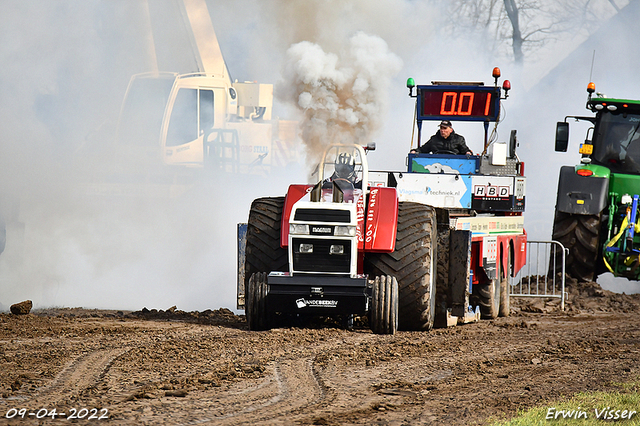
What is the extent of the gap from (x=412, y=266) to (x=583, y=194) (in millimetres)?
5252

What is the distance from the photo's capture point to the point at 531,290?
12.5 metres

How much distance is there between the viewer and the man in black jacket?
1142 centimetres

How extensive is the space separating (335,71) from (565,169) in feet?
28.4

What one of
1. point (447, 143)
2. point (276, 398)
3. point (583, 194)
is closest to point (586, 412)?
point (276, 398)

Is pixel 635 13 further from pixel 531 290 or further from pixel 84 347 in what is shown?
pixel 84 347

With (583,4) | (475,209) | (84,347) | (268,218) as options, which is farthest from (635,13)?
(84,347)

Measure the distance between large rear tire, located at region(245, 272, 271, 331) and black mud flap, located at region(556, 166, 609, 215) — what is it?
610 centimetres

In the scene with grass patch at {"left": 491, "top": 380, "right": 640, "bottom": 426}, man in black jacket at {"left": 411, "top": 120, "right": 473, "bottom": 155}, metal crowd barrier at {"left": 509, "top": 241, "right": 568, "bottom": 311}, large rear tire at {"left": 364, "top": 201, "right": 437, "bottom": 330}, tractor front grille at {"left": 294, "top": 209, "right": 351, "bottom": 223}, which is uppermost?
man in black jacket at {"left": 411, "top": 120, "right": 473, "bottom": 155}

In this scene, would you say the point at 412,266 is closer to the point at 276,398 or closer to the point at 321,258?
the point at 321,258

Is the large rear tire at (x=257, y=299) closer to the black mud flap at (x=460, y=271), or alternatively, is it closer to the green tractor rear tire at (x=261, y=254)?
the green tractor rear tire at (x=261, y=254)

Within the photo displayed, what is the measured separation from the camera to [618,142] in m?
12.2

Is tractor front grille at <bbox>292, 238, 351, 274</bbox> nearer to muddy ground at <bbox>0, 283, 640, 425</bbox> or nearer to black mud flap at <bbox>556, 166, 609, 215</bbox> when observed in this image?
muddy ground at <bbox>0, 283, 640, 425</bbox>

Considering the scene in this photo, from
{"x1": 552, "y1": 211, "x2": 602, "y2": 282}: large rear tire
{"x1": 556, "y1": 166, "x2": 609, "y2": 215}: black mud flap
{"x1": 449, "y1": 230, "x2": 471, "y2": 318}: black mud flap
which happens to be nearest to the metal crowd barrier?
{"x1": 552, "y1": 211, "x2": 602, "y2": 282}: large rear tire

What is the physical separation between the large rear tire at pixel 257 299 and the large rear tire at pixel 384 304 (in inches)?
40.9
